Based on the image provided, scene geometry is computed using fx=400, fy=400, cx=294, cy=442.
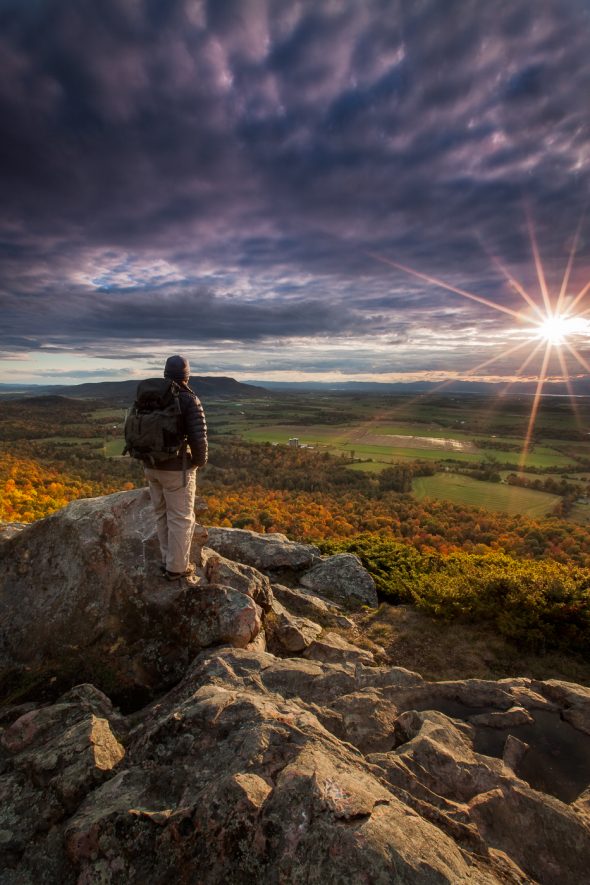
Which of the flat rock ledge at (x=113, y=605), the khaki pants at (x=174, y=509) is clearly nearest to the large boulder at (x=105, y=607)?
the flat rock ledge at (x=113, y=605)

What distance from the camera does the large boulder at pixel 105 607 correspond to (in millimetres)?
7098

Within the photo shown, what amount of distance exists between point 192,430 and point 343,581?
9204 millimetres

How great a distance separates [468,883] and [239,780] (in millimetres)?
1935

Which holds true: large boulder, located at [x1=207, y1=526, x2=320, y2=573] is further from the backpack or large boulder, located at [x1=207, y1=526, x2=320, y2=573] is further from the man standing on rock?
the backpack

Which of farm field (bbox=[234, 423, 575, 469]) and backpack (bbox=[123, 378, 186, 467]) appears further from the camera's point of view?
farm field (bbox=[234, 423, 575, 469])

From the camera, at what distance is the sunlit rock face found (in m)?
3.32

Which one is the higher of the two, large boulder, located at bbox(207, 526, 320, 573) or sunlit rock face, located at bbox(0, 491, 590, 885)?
sunlit rock face, located at bbox(0, 491, 590, 885)

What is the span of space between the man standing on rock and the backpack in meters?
0.13

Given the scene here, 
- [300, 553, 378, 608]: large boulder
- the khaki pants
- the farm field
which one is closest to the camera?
the khaki pants

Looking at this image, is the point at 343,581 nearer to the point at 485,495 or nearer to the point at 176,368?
the point at 176,368

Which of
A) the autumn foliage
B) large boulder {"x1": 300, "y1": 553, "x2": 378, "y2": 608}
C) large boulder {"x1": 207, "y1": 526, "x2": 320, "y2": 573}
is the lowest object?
the autumn foliage

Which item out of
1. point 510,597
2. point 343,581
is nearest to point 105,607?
point 343,581

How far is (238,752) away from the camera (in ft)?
13.9

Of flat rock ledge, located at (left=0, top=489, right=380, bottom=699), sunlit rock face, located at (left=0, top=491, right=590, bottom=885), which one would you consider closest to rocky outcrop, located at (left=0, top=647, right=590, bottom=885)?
sunlit rock face, located at (left=0, top=491, right=590, bottom=885)
